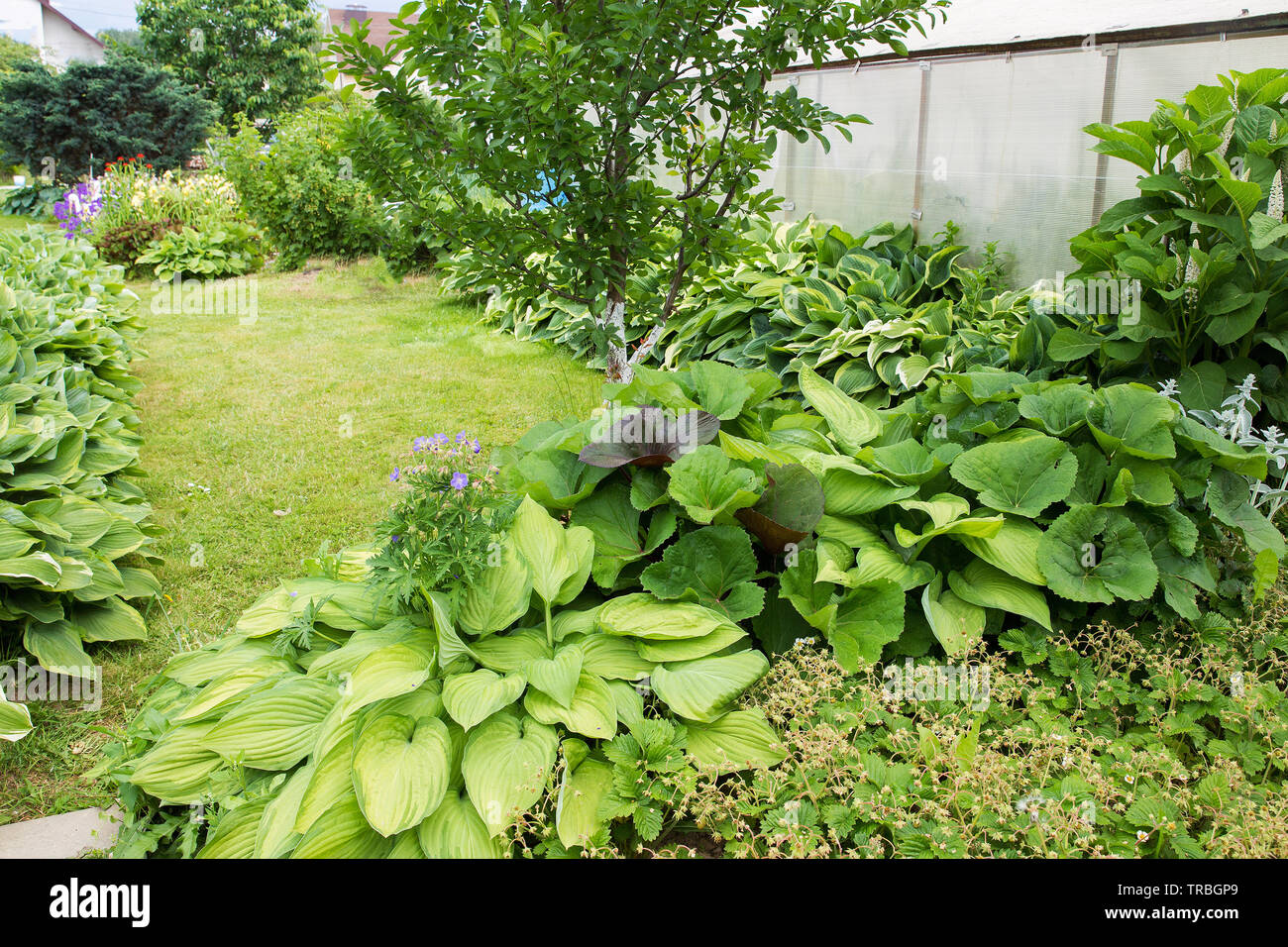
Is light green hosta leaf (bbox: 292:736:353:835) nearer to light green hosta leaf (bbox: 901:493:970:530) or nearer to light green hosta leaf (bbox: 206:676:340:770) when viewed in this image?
light green hosta leaf (bbox: 206:676:340:770)

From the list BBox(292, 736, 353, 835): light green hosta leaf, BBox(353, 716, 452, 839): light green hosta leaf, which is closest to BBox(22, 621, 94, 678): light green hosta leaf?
BBox(292, 736, 353, 835): light green hosta leaf

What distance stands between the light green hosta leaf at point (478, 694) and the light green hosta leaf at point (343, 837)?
0.27 metres

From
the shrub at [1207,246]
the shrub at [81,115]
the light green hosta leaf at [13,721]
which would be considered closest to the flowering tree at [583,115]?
the shrub at [1207,246]

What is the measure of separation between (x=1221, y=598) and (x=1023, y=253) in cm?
309

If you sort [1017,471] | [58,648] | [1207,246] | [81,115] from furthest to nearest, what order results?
[81,115] < [1207,246] < [58,648] < [1017,471]

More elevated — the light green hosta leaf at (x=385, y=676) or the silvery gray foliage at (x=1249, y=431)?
the silvery gray foliage at (x=1249, y=431)

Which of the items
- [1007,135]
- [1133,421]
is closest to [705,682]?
[1133,421]

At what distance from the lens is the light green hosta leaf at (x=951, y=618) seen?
2.15 m

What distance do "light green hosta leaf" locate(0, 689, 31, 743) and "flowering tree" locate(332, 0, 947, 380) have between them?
78.3 inches

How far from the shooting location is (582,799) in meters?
1.81

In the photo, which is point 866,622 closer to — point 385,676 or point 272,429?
point 385,676

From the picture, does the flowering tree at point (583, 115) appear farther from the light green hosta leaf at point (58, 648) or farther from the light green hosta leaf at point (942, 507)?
the light green hosta leaf at point (58, 648)

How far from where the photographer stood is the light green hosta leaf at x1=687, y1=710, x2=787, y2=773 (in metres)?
1.90

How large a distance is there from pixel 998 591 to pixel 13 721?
2.62 metres
